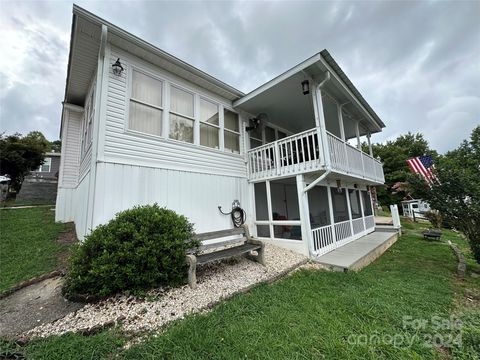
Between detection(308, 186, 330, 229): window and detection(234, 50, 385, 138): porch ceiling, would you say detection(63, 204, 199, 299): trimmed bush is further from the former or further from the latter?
detection(308, 186, 330, 229): window

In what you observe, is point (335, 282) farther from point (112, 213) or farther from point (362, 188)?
point (362, 188)

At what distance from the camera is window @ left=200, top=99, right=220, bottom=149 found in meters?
6.52

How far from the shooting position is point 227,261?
15.4 ft

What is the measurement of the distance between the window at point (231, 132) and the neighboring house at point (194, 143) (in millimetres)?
42

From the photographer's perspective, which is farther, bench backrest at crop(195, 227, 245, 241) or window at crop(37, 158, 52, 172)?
window at crop(37, 158, 52, 172)

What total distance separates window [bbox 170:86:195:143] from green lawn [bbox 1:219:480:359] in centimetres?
458

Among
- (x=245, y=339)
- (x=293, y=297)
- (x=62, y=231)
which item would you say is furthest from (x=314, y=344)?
(x=62, y=231)

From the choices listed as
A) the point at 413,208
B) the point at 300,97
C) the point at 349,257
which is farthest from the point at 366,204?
the point at 413,208

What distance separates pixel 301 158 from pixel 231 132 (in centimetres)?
274

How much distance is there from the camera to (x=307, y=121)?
9.77 metres

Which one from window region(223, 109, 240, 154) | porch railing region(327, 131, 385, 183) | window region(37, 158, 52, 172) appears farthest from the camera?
window region(37, 158, 52, 172)

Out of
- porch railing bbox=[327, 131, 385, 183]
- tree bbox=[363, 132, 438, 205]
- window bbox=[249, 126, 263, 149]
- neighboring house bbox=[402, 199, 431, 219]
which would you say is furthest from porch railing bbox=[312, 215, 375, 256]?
tree bbox=[363, 132, 438, 205]

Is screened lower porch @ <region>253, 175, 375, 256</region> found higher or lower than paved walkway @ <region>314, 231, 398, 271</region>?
A: higher

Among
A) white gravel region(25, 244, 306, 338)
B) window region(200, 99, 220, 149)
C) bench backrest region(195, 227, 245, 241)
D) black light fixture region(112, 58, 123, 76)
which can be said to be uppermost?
black light fixture region(112, 58, 123, 76)
